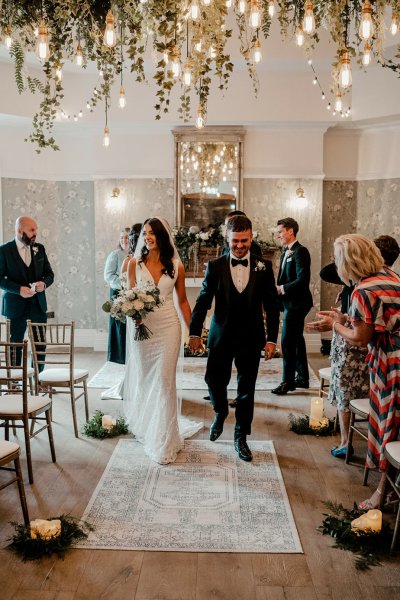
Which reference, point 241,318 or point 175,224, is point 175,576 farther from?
point 175,224

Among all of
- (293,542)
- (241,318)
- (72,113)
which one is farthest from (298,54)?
(293,542)

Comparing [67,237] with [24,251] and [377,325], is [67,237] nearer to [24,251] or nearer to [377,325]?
[24,251]

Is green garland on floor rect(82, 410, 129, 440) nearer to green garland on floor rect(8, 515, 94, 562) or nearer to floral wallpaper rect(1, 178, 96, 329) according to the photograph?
green garland on floor rect(8, 515, 94, 562)

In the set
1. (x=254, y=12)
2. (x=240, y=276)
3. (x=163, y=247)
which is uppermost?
(x=254, y=12)

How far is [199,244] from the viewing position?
9039 mm

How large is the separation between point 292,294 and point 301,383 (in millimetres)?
1185

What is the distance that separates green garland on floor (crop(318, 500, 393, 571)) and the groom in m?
1.16

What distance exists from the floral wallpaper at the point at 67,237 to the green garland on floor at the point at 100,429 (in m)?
4.52

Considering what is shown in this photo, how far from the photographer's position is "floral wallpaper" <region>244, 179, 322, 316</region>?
9.20m

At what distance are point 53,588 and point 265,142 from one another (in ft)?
24.5

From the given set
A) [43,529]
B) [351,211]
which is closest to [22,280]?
[43,529]

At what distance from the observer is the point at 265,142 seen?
9.16 m

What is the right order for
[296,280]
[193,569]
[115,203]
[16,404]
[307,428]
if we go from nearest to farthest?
[193,569] → [16,404] → [307,428] → [296,280] → [115,203]

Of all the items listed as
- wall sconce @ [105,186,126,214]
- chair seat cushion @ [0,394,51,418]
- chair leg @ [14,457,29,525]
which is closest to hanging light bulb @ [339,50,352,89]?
chair seat cushion @ [0,394,51,418]
